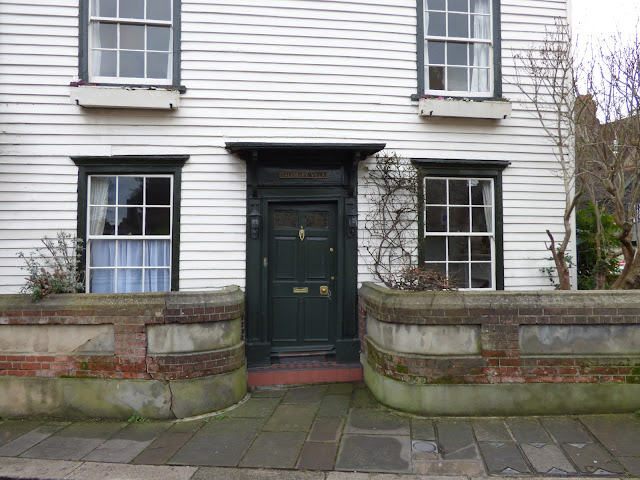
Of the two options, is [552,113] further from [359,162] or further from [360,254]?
[360,254]

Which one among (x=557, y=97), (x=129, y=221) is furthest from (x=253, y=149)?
(x=557, y=97)

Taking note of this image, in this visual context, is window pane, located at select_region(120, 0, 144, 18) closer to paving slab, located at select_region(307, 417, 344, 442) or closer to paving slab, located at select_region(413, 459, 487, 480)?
paving slab, located at select_region(307, 417, 344, 442)

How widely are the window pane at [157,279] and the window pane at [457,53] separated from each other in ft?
17.7

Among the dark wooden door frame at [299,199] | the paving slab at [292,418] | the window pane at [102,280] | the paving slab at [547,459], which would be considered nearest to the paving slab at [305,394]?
the paving slab at [292,418]

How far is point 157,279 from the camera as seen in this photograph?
6.18 m

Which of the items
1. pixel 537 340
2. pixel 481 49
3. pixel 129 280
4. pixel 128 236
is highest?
pixel 481 49

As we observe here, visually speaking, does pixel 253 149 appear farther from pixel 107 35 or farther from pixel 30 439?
pixel 30 439

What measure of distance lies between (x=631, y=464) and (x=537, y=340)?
1383mm

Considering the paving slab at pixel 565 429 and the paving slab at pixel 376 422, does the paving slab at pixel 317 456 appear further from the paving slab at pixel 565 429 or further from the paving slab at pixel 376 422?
the paving slab at pixel 565 429

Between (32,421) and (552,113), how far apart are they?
320 inches

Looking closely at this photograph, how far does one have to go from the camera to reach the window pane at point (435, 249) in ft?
21.6

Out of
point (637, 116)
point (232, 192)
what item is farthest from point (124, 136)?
point (637, 116)

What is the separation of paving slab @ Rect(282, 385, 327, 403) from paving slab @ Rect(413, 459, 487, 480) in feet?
5.86

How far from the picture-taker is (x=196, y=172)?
6.09m
